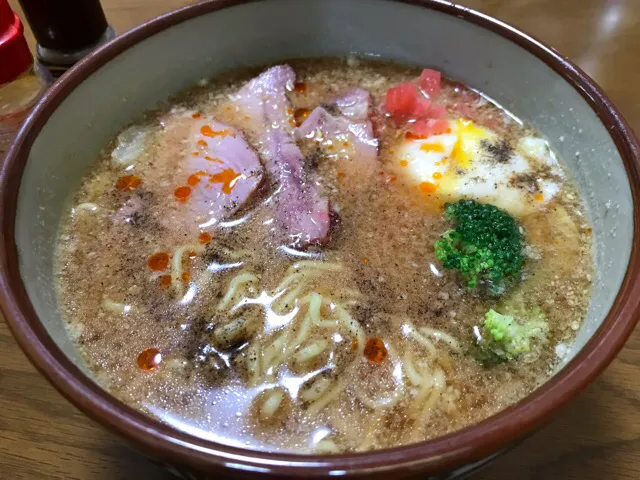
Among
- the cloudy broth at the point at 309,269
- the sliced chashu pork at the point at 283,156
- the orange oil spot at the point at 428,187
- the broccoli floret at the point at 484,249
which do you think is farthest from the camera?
the orange oil spot at the point at 428,187

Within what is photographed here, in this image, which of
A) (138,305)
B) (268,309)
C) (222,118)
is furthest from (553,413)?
(222,118)

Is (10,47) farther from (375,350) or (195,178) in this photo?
(375,350)

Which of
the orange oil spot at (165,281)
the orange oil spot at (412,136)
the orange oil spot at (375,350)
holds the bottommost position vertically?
the orange oil spot at (375,350)

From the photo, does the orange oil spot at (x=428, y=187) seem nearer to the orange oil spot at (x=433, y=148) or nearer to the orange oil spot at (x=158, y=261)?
the orange oil spot at (x=433, y=148)

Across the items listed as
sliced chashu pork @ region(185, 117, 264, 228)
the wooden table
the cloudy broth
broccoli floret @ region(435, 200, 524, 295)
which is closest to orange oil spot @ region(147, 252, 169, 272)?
the cloudy broth

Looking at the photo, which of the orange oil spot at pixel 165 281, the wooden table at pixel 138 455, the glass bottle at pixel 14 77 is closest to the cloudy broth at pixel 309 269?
the orange oil spot at pixel 165 281

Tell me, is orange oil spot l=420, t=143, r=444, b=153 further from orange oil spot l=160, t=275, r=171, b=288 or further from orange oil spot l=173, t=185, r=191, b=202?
orange oil spot l=160, t=275, r=171, b=288

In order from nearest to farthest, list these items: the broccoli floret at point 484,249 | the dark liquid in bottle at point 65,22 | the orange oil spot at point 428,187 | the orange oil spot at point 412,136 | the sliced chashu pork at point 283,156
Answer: the broccoli floret at point 484,249, the sliced chashu pork at point 283,156, the orange oil spot at point 428,187, the orange oil spot at point 412,136, the dark liquid in bottle at point 65,22

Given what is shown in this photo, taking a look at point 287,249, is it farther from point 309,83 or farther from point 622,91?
point 622,91
